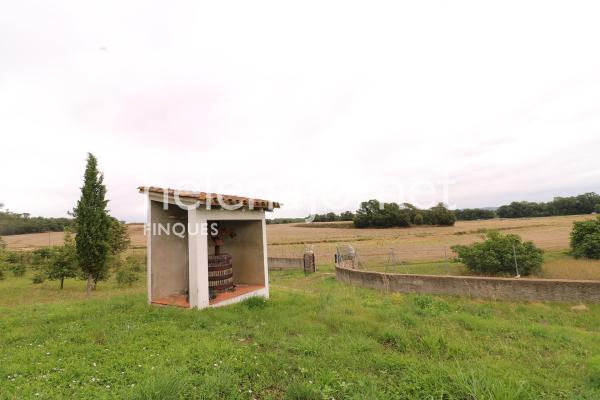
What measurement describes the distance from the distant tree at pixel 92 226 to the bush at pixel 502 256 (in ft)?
58.3

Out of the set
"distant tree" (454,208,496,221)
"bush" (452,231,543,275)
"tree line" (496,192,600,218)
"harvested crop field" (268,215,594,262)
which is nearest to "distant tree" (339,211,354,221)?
"harvested crop field" (268,215,594,262)

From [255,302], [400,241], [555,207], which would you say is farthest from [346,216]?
[255,302]

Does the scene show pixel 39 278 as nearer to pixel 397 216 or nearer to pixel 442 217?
pixel 397 216

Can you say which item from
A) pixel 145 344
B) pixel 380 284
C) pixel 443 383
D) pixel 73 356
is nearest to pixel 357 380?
pixel 443 383

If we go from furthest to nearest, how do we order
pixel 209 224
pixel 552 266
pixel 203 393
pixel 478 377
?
pixel 552 266 → pixel 209 224 → pixel 478 377 → pixel 203 393

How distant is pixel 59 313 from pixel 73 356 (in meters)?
3.80

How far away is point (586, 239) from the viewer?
1582 centimetres

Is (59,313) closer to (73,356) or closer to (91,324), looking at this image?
(91,324)

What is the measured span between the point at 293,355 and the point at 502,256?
11870mm

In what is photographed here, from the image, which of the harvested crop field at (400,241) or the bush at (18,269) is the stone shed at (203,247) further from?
the bush at (18,269)

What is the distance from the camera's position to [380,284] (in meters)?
11.8

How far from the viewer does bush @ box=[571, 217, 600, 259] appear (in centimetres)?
1525

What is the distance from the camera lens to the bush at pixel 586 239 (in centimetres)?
1525

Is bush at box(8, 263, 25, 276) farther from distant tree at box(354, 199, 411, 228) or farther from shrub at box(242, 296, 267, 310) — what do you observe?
distant tree at box(354, 199, 411, 228)
